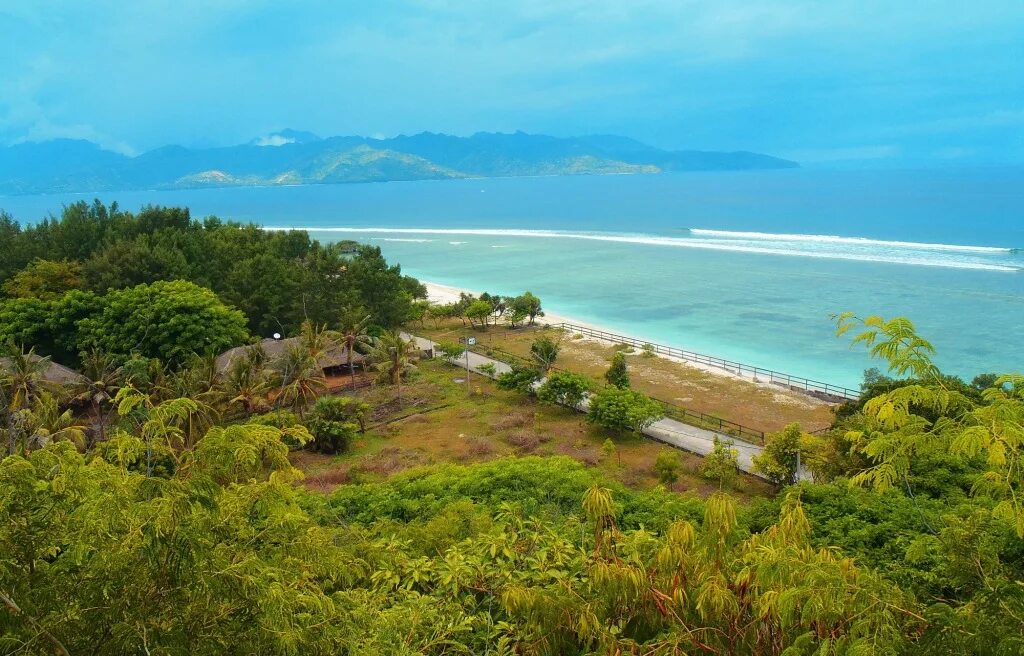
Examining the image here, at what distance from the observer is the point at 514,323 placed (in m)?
38.0

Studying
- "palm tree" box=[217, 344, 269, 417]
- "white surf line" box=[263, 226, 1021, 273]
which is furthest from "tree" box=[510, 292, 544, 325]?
"white surf line" box=[263, 226, 1021, 273]

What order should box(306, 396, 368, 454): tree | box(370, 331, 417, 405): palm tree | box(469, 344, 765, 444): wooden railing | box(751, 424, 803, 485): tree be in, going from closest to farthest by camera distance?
box(751, 424, 803, 485): tree < box(306, 396, 368, 454): tree < box(469, 344, 765, 444): wooden railing < box(370, 331, 417, 405): palm tree

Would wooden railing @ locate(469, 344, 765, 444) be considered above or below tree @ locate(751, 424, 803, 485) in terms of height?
below

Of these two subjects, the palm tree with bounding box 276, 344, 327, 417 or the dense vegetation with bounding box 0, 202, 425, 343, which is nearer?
the palm tree with bounding box 276, 344, 327, 417

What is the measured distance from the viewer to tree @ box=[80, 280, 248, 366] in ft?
80.2

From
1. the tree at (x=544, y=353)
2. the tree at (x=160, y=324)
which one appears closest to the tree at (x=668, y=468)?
the tree at (x=544, y=353)

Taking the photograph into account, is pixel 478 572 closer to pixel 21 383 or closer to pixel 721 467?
pixel 721 467

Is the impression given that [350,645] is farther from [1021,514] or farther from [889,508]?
[889,508]

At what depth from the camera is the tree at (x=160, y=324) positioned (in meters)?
24.5

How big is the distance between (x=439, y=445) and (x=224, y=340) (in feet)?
35.0

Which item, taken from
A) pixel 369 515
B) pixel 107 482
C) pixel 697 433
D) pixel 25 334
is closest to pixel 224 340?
pixel 25 334

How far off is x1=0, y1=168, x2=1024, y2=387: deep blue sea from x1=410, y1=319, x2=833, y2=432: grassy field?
4.20 m

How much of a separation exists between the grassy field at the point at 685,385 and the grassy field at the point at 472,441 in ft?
15.0

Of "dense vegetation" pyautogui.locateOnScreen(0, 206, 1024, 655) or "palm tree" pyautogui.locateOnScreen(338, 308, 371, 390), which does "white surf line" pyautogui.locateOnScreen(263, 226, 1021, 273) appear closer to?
"palm tree" pyautogui.locateOnScreen(338, 308, 371, 390)
